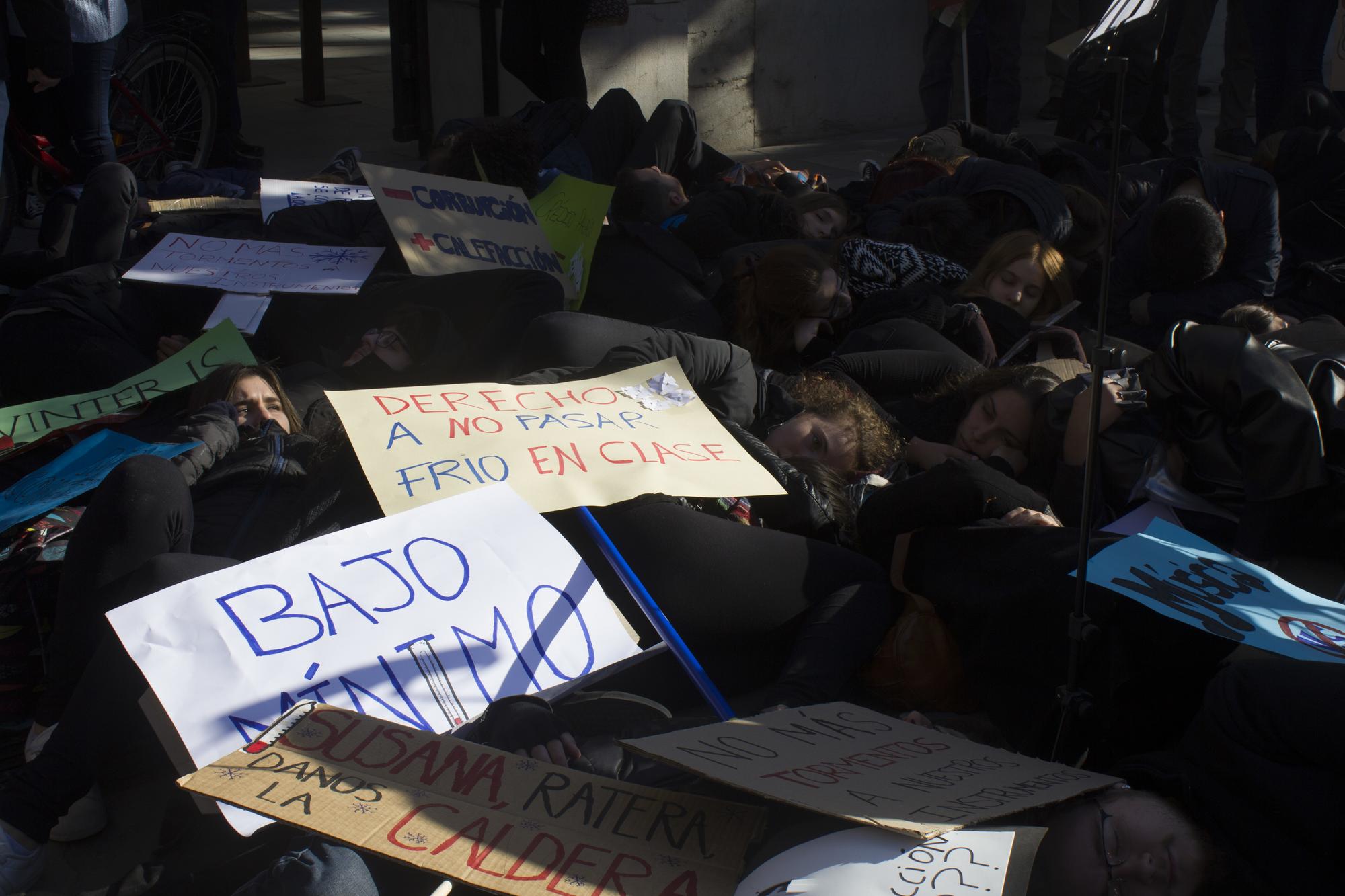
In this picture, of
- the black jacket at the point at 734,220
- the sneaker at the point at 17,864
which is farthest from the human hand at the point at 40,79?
the sneaker at the point at 17,864

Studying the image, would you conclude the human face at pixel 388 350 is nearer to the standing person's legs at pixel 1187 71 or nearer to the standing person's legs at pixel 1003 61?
the standing person's legs at pixel 1003 61

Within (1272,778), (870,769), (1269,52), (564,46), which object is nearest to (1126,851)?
(1272,778)

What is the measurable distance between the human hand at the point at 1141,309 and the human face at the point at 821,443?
2020 mm

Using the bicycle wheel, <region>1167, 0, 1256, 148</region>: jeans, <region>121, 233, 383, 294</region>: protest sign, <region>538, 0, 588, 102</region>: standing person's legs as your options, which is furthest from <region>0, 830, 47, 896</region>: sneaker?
<region>1167, 0, 1256, 148</region>: jeans

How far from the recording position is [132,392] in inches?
123

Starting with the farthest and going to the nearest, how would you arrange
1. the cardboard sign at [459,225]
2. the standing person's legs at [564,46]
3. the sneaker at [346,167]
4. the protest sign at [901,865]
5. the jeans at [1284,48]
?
1. the jeans at [1284,48]
2. the standing person's legs at [564,46]
3. the sneaker at [346,167]
4. the cardboard sign at [459,225]
5. the protest sign at [901,865]

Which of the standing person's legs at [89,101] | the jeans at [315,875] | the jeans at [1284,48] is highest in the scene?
the jeans at [1284,48]

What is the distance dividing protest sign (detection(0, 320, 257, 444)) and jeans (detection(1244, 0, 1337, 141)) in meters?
5.95

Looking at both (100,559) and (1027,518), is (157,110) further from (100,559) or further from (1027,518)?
(1027,518)

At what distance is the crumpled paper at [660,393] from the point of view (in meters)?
2.66

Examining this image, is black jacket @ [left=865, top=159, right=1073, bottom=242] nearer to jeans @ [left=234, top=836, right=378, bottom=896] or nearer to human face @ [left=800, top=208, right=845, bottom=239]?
human face @ [left=800, top=208, right=845, bottom=239]

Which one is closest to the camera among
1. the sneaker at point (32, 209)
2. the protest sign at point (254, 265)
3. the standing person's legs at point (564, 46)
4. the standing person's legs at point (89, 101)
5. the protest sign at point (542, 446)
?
the protest sign at point (542, 446)

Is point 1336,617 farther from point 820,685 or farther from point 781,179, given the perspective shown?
point 781,179

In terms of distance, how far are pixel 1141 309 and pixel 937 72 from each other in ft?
10.9
